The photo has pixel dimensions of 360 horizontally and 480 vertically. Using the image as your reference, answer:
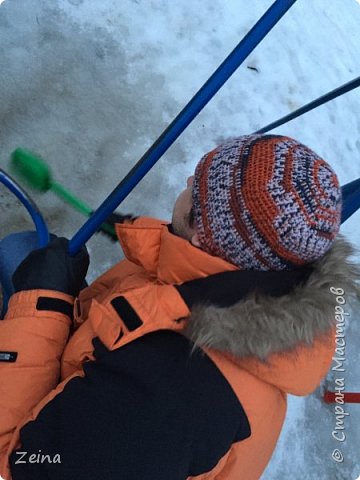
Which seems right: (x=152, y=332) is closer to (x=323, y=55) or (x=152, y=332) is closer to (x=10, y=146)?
(x=10, y=146)

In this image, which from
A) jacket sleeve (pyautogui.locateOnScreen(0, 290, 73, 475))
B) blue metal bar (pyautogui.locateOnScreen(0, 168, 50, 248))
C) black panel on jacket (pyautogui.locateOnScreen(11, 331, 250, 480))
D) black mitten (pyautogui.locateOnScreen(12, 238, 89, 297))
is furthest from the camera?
blue metal bar (pyautogui.locateOnScreen(0, 168, 50, 248))

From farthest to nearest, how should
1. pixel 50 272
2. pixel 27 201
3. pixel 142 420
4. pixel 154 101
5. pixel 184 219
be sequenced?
pixel 154 101 < pixel 27 201 < pixel 50 272 < pixel 184 219 < pixel 142 420

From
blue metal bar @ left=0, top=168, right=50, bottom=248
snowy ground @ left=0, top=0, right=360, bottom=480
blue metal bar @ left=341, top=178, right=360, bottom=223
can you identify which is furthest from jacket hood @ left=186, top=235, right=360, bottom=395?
snowy ground @ left=0, top=0, right=360, bottom=480

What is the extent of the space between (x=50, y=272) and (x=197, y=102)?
519 millimetres

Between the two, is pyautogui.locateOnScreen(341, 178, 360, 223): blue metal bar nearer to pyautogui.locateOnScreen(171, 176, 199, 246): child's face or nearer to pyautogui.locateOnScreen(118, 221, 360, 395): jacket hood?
pyautogui.locateOnScreen(118, 221, 360, 395): jacket hood

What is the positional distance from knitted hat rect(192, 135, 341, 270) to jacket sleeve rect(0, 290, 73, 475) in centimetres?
38

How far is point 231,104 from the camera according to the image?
2396 mm

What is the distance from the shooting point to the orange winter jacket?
2.92ft

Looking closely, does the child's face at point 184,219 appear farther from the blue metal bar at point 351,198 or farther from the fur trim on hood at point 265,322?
the blue metal bar at point 351,198

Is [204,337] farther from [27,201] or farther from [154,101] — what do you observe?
[154,101]

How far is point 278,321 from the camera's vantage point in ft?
2.92

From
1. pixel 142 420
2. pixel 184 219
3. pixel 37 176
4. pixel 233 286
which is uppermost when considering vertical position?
pixel 37 176

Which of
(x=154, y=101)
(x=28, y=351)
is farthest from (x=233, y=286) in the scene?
(x=154, y=101)

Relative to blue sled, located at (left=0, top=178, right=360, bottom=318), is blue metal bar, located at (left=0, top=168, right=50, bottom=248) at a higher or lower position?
higher
